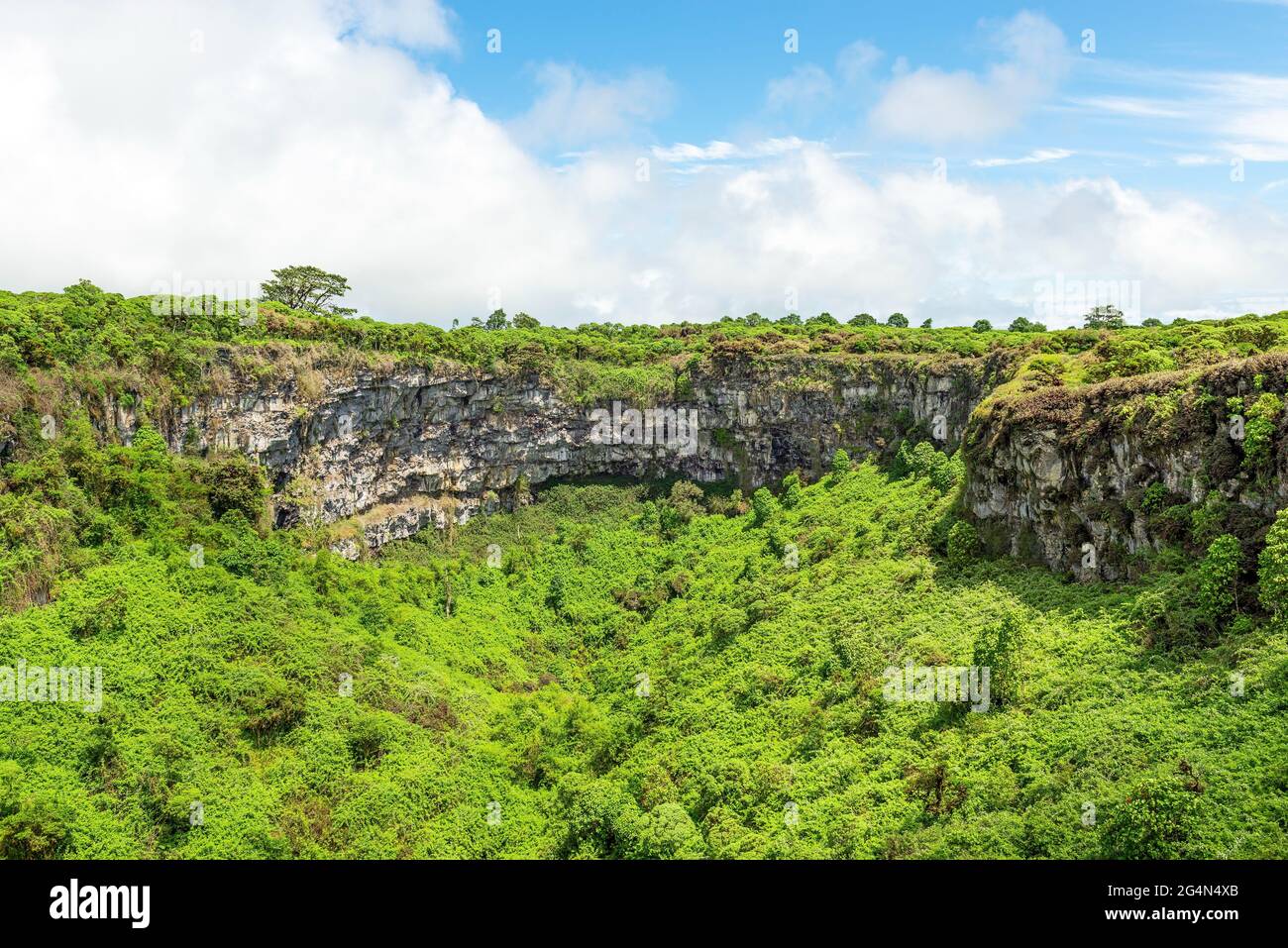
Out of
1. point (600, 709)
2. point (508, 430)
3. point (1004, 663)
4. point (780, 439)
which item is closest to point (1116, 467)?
point (1004, 663)

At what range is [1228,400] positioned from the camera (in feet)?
85.1

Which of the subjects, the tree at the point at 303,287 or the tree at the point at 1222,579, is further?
the tree at the point at 303,287

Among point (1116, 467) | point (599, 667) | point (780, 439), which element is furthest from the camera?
point (780, 439)

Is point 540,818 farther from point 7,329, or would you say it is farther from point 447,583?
point 7,329

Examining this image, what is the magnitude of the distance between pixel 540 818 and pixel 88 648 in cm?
1782

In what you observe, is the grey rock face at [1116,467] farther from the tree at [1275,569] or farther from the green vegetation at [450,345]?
the green vegetation at [450,345]

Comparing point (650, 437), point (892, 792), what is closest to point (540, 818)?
point (892, 792)

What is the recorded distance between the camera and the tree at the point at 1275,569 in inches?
866

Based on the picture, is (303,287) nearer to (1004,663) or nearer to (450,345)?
(450,345)

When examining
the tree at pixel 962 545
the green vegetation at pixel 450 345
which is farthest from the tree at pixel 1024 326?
the tree at pixel 962 545

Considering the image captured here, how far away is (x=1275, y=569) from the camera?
2222 cm

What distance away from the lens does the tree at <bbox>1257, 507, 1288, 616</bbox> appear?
72.1 feet

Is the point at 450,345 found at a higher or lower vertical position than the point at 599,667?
higher

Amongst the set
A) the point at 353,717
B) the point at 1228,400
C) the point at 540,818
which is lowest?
the point at 540,818
